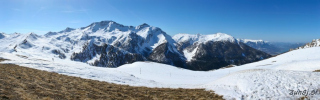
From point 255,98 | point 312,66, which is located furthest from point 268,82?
point 312,66

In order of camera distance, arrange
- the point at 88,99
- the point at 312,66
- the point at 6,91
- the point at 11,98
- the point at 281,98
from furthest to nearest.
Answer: the point at 312,66, the point at 281,98, the point at 88,99, the point at 6,91, the point at 11,98

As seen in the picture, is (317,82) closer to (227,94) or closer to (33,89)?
(227,94)

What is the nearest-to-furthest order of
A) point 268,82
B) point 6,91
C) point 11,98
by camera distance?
1. point 11,98
2. point 6,91
3. point 268,82

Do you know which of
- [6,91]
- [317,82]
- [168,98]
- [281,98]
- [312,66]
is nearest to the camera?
[6,91]

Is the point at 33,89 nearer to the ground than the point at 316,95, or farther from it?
farther from it

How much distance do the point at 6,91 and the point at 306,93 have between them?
85.6 ft

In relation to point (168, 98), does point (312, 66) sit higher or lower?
higher

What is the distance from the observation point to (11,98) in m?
10.6

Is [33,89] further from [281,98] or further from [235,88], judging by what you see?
[281,98]

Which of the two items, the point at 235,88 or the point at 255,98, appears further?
the point at 235,88

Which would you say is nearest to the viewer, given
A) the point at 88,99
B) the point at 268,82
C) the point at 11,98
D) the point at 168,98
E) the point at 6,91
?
the point at 11,98

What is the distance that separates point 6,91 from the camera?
1172 cm

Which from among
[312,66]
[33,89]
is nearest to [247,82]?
[33,89]

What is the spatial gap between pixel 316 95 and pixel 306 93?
2.40ft
